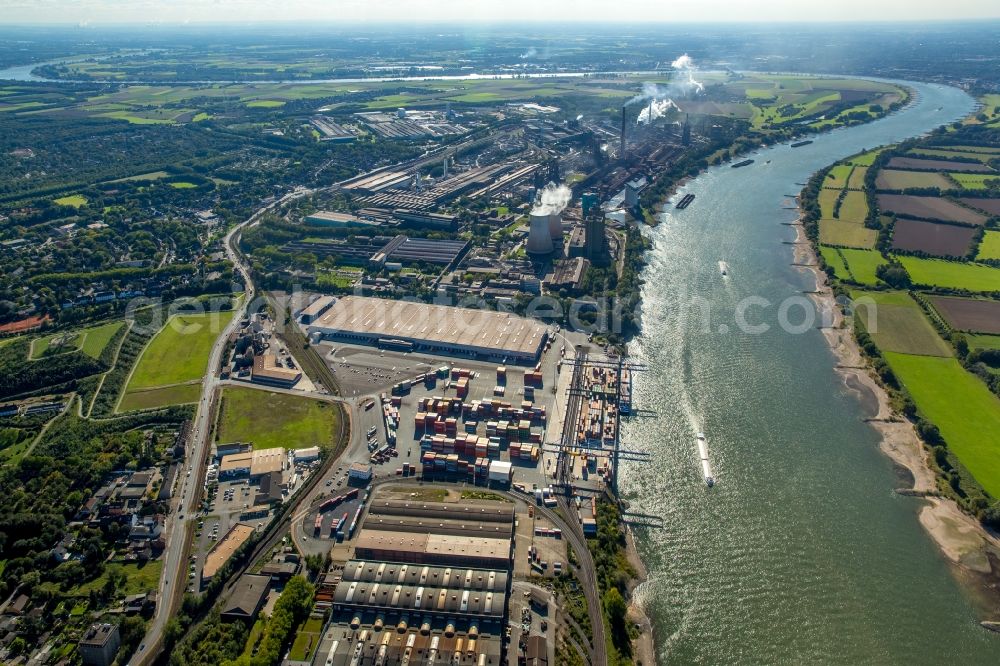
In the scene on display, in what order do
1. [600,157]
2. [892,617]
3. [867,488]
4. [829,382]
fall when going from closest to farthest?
[892,617]
[867,488]
[829,382]
[600,157]

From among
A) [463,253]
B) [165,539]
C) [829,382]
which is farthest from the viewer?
[463,253]

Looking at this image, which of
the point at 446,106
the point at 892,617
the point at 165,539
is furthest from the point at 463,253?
the point at 446,106

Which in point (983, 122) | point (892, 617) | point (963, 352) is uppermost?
point (983, 122)

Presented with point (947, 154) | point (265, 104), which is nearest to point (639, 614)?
point (947, 154)

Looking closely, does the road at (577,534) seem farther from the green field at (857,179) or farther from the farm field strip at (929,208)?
the green field at (857,179)

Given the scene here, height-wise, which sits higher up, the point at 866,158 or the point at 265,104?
the point at 265,104

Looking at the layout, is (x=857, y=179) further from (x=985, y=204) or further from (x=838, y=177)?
(x=985, y=204)

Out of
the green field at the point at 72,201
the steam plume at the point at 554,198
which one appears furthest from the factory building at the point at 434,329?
the green field at the point at 72,201

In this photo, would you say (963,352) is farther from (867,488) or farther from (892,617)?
(892,617)
